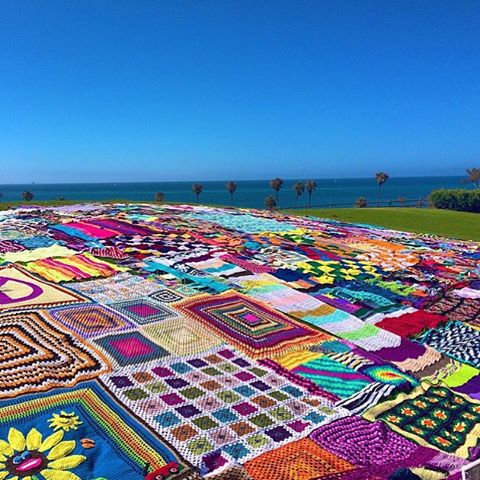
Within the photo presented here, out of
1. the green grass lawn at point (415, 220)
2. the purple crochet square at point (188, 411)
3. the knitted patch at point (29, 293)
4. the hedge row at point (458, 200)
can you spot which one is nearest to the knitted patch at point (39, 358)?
the knitted patch at point (29, 293)

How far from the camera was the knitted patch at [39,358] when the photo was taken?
344cm

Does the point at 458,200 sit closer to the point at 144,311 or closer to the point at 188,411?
the point at 144,311

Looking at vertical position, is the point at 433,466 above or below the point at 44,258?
below

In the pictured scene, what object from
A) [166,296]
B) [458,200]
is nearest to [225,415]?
[166,296]

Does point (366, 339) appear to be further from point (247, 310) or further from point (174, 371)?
point (174, 371)

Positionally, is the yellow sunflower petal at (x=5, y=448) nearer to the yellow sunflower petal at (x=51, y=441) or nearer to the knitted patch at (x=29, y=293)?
the yellow sunflower petal at (x=51, y=441)

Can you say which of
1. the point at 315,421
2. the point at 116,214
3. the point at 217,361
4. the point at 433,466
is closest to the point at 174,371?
the point at 217,361

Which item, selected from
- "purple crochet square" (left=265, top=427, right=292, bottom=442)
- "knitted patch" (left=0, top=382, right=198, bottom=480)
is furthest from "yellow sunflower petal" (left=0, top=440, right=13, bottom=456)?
"purple crochet square" (left=265, top=427, right=292, bottom=442)

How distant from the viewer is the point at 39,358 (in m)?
3.83

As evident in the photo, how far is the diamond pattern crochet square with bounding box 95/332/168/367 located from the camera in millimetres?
4012

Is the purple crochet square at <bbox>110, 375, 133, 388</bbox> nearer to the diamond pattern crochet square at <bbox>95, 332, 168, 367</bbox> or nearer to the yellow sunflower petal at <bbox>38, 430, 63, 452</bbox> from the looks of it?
the diamond pattern crochet square at <bbox>95, 332, 168, 367</bbox>

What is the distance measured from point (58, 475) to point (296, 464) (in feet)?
4.52

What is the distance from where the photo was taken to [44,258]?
7520mm

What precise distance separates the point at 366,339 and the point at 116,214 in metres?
8.50
